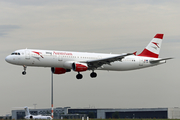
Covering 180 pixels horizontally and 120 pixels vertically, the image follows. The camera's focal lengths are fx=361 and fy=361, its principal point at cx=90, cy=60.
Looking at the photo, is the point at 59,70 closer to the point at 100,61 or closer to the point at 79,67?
the point at 79,67

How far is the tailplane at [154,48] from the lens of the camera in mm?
77000

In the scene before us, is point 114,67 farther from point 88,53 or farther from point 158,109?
point 158,109

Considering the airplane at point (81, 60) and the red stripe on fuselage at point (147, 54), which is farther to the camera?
the red stripe on fuselage at point (147, 54)

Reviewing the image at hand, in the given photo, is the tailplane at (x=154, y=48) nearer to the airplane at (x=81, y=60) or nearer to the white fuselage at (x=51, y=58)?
the airplane at (x=81, y=60)

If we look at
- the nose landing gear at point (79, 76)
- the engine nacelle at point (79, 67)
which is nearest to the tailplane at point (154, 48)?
the nose landing gear at point (79, 76)

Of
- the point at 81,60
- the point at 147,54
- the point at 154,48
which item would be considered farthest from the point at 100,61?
the point at 154,48

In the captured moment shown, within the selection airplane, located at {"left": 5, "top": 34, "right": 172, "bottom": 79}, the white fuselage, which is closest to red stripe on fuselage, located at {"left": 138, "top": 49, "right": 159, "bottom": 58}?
airplane, located at {"left": 5, "top": 34, "right": 172, "bottom": 79}

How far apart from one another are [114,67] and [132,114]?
30.8 metres

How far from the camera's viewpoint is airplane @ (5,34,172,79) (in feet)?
204

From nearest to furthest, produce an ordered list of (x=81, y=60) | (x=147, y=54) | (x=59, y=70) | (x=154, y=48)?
(x=81, y=60) → (x=59, y=70) → (x=147, y=54) → (x=154, y=48)

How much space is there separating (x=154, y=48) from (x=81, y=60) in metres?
19.8

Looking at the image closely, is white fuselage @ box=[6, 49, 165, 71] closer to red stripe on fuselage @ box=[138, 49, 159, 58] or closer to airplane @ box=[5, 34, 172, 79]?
airplane @ box=[5, 34, 172, 79]

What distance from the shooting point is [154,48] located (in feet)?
258

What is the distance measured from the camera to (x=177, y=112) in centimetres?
8094
